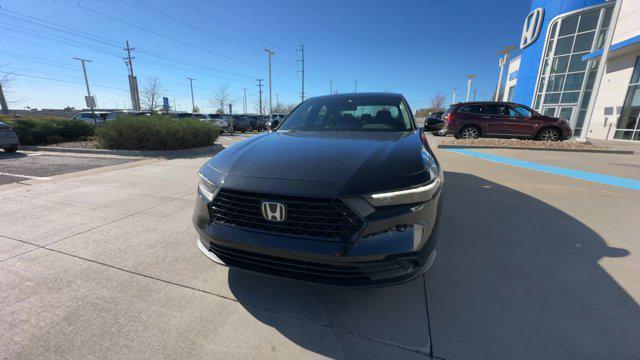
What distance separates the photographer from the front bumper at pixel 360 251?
153 centimetres

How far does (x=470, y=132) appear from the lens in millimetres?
11680

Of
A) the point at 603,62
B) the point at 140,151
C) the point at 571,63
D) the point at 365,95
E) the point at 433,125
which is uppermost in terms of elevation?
the point at 571,63

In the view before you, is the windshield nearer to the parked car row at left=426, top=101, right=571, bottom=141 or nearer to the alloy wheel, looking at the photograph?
the parked car row at left=426, top=101, right=571, bottom=141

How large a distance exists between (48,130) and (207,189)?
14251mm

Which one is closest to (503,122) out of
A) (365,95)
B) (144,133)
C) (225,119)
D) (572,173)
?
(572,173)

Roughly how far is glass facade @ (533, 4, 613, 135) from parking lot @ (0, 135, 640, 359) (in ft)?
67.2

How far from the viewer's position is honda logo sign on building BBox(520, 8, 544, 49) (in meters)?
21.4

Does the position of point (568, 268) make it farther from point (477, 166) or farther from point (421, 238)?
point (477, 166)

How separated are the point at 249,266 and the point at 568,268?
9.10ft

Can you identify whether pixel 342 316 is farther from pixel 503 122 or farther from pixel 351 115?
pixel 503 122

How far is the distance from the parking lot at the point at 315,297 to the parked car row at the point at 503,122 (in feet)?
27.9

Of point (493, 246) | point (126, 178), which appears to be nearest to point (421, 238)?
point (493, 246)

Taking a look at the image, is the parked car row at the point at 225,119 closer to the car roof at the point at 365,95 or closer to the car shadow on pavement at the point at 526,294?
the car roof at the point at 365,95

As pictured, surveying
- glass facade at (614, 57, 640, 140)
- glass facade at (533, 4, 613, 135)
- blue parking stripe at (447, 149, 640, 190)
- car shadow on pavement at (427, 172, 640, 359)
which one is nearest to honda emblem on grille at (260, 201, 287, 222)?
car shadow on pavement at (427, 172, 640, 359)
